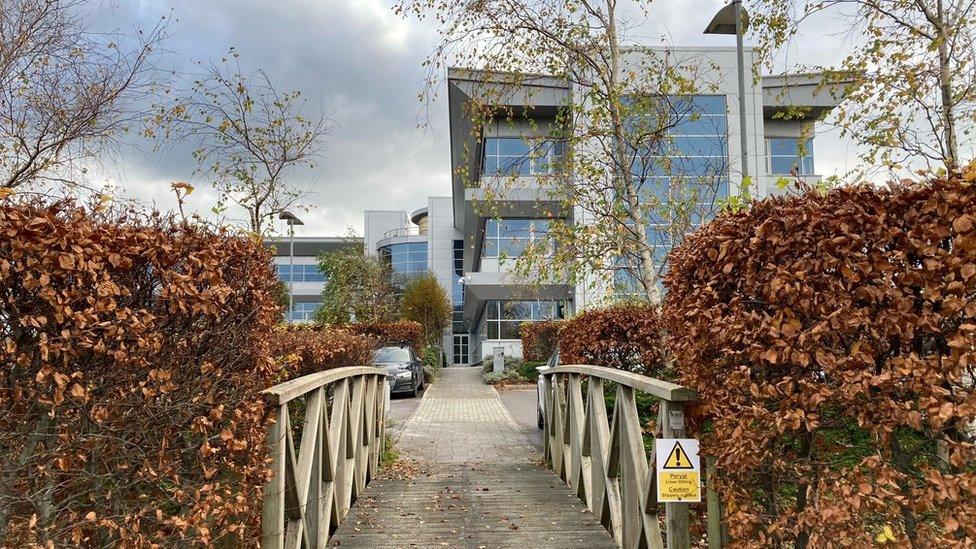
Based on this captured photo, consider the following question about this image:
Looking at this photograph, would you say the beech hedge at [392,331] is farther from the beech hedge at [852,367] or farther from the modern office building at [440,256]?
the beech hedge at [852,367]

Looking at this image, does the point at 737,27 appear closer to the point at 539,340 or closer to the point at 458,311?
the point at 539,340

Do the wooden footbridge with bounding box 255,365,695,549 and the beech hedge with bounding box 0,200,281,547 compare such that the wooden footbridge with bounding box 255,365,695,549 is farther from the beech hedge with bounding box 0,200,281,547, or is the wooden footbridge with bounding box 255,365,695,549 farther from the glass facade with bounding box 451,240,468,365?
the glass facade with bounding box 451,240,468,365

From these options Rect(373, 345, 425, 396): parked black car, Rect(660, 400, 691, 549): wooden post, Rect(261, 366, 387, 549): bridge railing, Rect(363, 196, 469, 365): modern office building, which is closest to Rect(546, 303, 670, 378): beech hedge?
Rect(261, 366, 387, 549): bridge railing

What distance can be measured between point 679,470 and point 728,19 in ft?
27.5

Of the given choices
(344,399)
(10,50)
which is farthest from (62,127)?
(344,399)

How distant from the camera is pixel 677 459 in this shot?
319 centimetres

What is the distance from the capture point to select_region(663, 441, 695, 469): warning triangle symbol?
319 cm

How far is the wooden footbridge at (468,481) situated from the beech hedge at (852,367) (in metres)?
0.57

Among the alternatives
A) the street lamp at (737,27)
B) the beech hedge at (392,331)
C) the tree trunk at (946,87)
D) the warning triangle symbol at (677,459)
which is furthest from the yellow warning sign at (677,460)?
the beech hedge at (392,331)

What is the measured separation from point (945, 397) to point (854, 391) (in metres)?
0.26

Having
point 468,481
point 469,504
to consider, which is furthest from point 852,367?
point 468,481

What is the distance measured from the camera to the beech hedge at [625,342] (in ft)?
28.5

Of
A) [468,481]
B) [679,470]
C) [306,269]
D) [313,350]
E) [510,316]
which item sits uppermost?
[306,269]

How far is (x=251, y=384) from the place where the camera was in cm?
325
